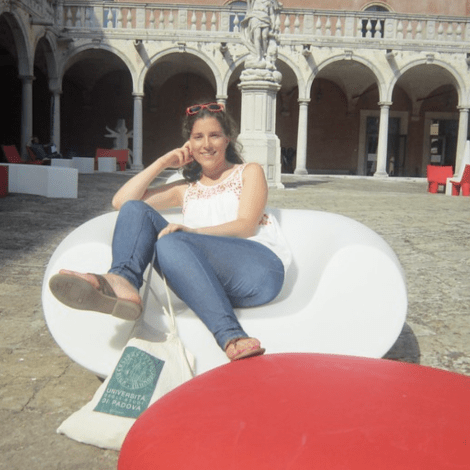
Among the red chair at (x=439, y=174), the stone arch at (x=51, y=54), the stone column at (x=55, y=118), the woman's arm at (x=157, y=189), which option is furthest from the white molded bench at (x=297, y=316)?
the stone column at (x=55, y=118)

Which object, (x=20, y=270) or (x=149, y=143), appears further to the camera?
(x=149, y=143)

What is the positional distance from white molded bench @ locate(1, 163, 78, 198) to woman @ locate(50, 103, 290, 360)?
714 cm

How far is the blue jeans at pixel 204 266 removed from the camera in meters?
2.18

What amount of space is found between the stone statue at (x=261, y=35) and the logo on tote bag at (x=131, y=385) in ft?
32.5

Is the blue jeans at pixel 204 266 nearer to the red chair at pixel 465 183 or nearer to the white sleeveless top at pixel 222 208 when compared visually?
the white sleeveless top at pixel 222 208

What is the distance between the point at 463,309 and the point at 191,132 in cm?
196

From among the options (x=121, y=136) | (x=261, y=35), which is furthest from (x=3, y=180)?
(x=121, y=136)

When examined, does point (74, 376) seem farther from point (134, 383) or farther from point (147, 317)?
point (134, 383)

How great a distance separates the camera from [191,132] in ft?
9.07

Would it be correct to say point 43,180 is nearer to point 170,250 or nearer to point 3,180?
point 3,180

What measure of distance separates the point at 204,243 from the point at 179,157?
0.57 m

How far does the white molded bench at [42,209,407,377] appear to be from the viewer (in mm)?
2170

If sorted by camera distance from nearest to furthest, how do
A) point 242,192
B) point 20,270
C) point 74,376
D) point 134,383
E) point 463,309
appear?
point 134,383 → point 74,376 → point 242,192 → point 463,309 → point 20,270

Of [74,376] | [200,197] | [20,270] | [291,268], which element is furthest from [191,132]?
[20,270]
